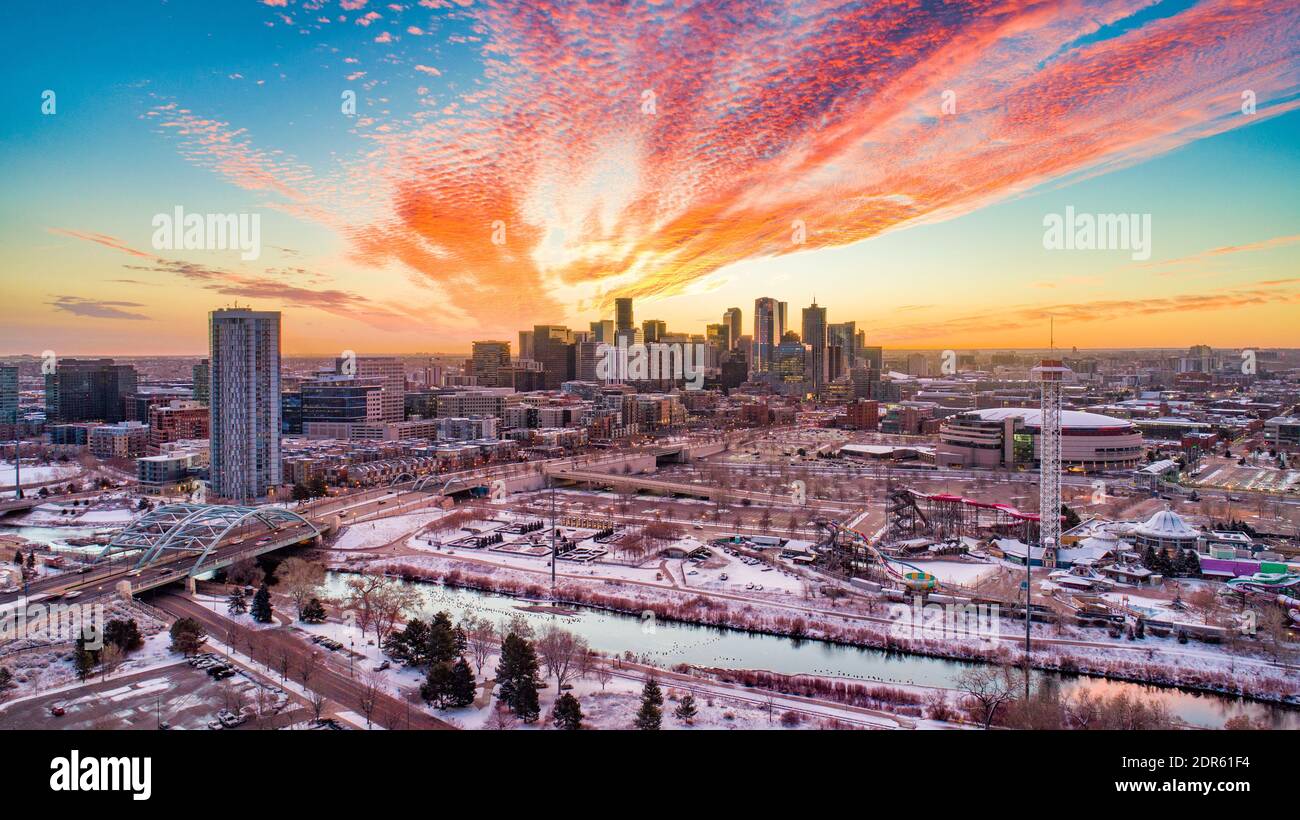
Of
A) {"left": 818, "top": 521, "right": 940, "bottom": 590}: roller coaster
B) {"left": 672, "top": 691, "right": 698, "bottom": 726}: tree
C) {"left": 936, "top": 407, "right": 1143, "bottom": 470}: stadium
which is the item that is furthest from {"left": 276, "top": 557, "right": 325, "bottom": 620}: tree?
{"left": 936, "top": 407, "right": 1143, "bottom": 470}: stadium

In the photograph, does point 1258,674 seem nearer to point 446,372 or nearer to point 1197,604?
point 1197,604

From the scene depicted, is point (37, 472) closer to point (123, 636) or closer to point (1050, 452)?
point (123, 636)

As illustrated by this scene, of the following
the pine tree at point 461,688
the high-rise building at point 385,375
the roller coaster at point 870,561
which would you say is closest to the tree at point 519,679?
the pine tree at point 461,688

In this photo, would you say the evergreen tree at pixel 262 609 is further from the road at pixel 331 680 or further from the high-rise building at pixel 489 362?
the high-rise building at pixel 489 362

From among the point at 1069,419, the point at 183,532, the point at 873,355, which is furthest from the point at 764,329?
the point at 183,532
